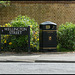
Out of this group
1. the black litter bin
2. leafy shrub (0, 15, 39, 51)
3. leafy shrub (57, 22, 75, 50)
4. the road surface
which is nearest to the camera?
the road surface

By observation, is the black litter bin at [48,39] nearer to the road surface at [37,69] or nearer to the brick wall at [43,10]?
the road surface at [37,69]

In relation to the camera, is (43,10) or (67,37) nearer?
(67,37)

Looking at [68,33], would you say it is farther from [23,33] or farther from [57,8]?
[57,8]

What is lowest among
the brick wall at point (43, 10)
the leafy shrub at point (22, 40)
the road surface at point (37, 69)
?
the road surface at point (37, 69)

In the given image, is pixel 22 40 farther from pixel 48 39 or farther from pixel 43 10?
pixel 43 10

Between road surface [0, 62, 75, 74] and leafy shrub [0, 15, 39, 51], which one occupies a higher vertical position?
leafy shrub [0, 15, 39, 51]

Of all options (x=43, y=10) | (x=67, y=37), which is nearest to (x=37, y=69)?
(x=67, y=37)

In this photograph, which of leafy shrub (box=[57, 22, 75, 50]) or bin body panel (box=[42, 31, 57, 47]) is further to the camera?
leafy shrub (box=[57, 22, 75, 50])

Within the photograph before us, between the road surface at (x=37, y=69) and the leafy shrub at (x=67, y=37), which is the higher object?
the leafy shrub at (x=67, y=37)

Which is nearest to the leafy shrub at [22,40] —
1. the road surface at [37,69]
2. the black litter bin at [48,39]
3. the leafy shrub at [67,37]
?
the black litter bin at [48,39]

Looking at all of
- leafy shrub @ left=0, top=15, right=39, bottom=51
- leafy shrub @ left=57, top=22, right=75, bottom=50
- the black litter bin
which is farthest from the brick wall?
the black litter bin

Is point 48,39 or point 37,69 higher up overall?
point 48,39

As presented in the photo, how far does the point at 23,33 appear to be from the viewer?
12469 mm

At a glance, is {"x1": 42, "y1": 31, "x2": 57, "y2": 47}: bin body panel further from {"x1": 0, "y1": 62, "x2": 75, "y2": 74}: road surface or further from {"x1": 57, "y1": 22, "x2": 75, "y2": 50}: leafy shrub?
{"x1": 0, "y1": 62, "x2": 75, "y2": 74}: road surface
